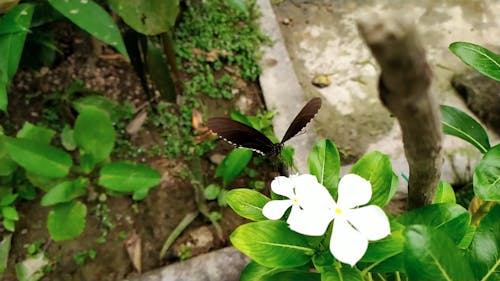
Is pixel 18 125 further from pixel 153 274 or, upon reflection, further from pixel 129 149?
pixel 153 274

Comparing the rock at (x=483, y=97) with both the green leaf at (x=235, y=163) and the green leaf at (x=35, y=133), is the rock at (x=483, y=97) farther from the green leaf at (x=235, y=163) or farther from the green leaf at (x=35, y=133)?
the green leaf at (x=35, y=133)

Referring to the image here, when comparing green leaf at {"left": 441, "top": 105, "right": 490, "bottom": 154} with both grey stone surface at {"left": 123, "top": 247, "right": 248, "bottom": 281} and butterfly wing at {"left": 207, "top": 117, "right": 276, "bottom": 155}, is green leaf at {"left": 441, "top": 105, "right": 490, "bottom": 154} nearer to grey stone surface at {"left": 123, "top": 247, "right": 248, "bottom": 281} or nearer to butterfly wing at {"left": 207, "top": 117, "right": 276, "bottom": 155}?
butterfly wing at {"left": 207, "top": 117, "right": 276, "bottom": 155}

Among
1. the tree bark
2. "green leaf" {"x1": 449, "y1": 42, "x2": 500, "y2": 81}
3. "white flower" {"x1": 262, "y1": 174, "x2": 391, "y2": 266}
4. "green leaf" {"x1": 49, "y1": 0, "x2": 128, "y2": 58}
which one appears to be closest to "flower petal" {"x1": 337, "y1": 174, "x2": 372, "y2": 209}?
"white flower" {"x1": 262, "y1": 174, "x2": 391, "y2": 266}

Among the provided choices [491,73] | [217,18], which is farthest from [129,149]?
[491,73]

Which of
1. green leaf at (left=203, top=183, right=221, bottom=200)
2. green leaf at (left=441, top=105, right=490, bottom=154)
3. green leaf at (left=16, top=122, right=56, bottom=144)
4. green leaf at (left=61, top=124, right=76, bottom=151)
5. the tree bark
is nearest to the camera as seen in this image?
the tree bark

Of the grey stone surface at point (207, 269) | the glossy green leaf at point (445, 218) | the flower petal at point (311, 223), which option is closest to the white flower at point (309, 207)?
the flower petal at point (311, 223)
